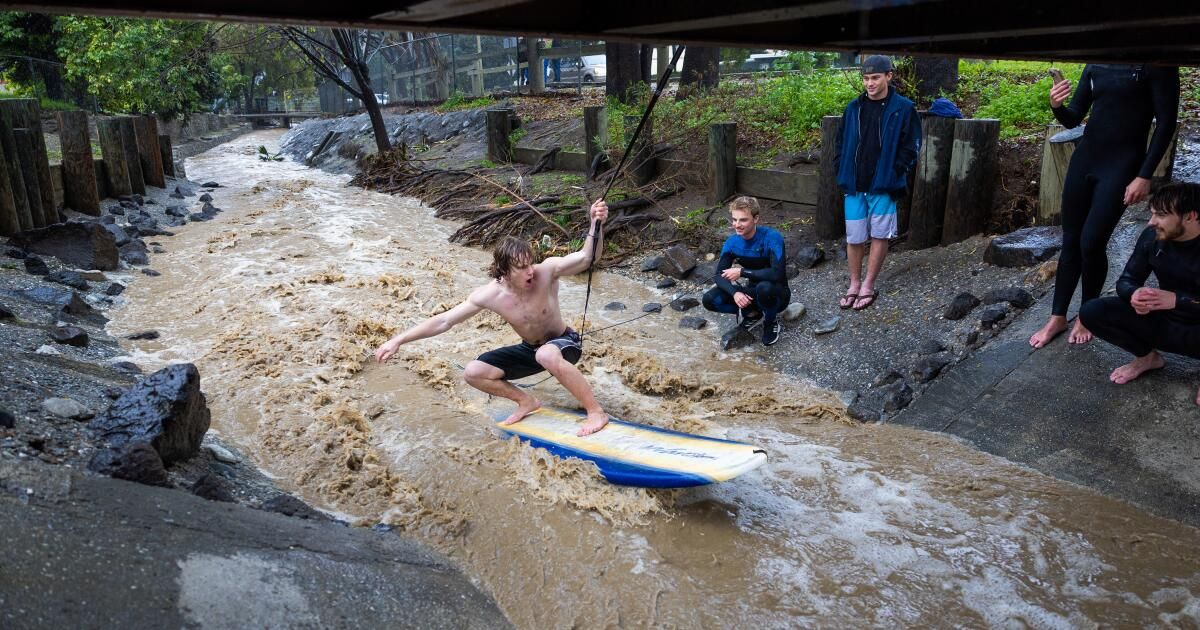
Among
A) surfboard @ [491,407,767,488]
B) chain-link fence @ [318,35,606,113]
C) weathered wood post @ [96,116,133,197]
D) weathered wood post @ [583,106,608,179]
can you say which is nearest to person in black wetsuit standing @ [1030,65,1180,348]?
surfboard @ [491,407,767,488]

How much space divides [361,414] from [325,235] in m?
7.53

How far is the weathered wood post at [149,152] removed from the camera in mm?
16062

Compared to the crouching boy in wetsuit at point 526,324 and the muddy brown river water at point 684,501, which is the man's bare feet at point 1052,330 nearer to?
the muddy brown river water at point 684,501

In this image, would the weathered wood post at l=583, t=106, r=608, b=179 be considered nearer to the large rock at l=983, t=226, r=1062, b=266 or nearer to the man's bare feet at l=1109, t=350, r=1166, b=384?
the large rock at l=983, t=226, r=1062, b=266

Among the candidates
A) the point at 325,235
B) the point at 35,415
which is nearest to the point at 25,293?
the point at 35,415

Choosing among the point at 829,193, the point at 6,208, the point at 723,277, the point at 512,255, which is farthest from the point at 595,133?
the point at 512,255

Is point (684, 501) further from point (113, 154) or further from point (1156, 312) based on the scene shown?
point (113, 154)

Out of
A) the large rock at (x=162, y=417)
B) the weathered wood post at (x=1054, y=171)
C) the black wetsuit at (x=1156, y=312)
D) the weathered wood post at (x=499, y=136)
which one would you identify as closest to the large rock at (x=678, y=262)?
the weathered wood post at (x=1054, y=171)

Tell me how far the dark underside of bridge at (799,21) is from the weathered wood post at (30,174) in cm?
868

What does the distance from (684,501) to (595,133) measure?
8.88m

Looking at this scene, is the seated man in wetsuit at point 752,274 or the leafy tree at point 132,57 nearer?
the seated man in wetsuit at point 752,274

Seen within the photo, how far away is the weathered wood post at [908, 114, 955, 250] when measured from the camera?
7.63 m

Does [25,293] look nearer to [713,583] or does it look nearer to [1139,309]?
[713,583]

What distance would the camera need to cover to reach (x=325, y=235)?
43.4ft
